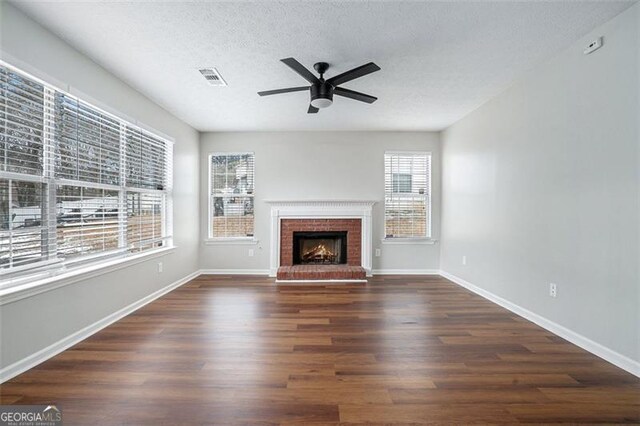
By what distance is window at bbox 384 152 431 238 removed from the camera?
16.8 ft

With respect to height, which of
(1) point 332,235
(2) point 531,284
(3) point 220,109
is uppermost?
(3) point 220,109

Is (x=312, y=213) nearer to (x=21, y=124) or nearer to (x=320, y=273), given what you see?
(x=320, y=273)

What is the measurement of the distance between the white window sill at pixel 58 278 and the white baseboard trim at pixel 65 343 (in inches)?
17.9

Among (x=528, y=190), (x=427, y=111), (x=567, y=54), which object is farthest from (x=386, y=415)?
(x=427, y=111)

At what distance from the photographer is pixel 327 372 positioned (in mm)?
2012

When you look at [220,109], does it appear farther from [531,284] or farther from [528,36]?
[531,284]

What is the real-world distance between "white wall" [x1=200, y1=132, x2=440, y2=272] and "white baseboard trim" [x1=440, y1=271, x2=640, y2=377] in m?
1.73

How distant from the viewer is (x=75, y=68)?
2477 mm

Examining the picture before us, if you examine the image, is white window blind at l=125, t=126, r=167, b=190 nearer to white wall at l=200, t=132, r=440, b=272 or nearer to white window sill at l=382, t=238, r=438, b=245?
white wall at l=200, t=132, r=440, b=272

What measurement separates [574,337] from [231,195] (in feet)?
15.9

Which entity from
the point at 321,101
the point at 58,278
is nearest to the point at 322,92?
the point at 321,101

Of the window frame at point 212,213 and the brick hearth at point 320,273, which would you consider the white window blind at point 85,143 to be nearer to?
the window frame at point 212,213

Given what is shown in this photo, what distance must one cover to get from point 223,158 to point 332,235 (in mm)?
2420

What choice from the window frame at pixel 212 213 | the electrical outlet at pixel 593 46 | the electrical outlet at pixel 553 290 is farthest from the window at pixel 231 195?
the electrical outlet at pixel 593 46
